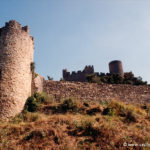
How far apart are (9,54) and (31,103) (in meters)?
3.72

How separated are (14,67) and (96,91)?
8.11 m

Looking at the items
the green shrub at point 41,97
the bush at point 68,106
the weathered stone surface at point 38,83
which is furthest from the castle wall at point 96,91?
the bush at point 68,106

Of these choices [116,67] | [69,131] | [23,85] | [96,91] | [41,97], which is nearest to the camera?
[69,131]

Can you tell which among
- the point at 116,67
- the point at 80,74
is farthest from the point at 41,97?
the point at 116,67

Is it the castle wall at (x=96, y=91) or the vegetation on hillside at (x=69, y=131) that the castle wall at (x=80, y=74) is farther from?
the vegetation on hillside at (x=69, y=131)

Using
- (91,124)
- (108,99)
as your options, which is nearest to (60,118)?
(91,124)

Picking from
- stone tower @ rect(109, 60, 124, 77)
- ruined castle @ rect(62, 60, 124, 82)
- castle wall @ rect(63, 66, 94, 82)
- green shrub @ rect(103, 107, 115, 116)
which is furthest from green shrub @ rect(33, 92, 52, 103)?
stone tower @ rect(109, 60, 124, 77)

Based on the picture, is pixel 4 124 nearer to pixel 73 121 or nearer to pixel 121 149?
pixel 73 121

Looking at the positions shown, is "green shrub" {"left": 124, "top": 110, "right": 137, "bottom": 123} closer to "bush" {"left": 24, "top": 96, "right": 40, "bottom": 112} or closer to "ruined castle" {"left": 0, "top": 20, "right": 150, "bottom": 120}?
"ruined castle" {"left": 0, "top": 20, "right": 150, "bottom": 120}

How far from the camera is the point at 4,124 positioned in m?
10.0

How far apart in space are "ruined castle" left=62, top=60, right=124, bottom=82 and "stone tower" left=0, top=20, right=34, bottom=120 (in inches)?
742

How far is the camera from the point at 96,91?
17.0 metres

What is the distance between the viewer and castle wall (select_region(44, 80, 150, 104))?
15.8 meters

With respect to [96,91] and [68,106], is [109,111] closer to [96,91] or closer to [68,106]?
[68,106]
